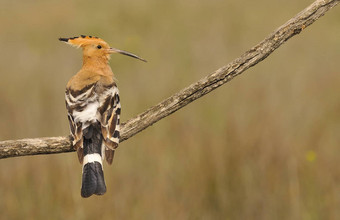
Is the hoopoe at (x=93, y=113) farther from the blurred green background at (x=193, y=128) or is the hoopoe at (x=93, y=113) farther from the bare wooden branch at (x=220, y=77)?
the blurred green background at (x=193, y=128)

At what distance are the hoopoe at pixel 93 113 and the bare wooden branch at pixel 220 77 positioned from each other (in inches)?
10.1

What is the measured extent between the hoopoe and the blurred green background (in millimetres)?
1011

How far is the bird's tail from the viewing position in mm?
2930

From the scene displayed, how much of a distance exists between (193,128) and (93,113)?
Result: 2.23 meters

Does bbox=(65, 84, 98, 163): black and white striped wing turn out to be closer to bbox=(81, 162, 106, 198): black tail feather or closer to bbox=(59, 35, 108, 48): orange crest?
bbox=(81, 162, 106, 198): black tail feather

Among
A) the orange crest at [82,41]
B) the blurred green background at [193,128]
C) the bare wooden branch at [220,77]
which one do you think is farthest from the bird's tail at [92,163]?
the blurred green background at [193,128]

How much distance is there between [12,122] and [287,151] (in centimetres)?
271

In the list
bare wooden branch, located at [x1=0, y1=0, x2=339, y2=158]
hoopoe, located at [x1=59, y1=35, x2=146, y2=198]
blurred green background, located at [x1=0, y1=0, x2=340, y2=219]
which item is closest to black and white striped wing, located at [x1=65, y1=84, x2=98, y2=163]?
hoopoe, located at [x1=59, y1=35, x2=146, y2=198]

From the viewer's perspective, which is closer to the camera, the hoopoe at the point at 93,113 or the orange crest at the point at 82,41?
the hoopoe at the point at 93,113

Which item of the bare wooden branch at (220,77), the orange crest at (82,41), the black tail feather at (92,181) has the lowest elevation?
the black tail feather at (92,181)

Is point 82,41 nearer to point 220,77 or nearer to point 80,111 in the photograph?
point 80,111

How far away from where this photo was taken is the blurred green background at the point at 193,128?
4.27 meters

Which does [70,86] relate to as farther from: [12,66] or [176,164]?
[12,66]

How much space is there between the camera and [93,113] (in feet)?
10.8
